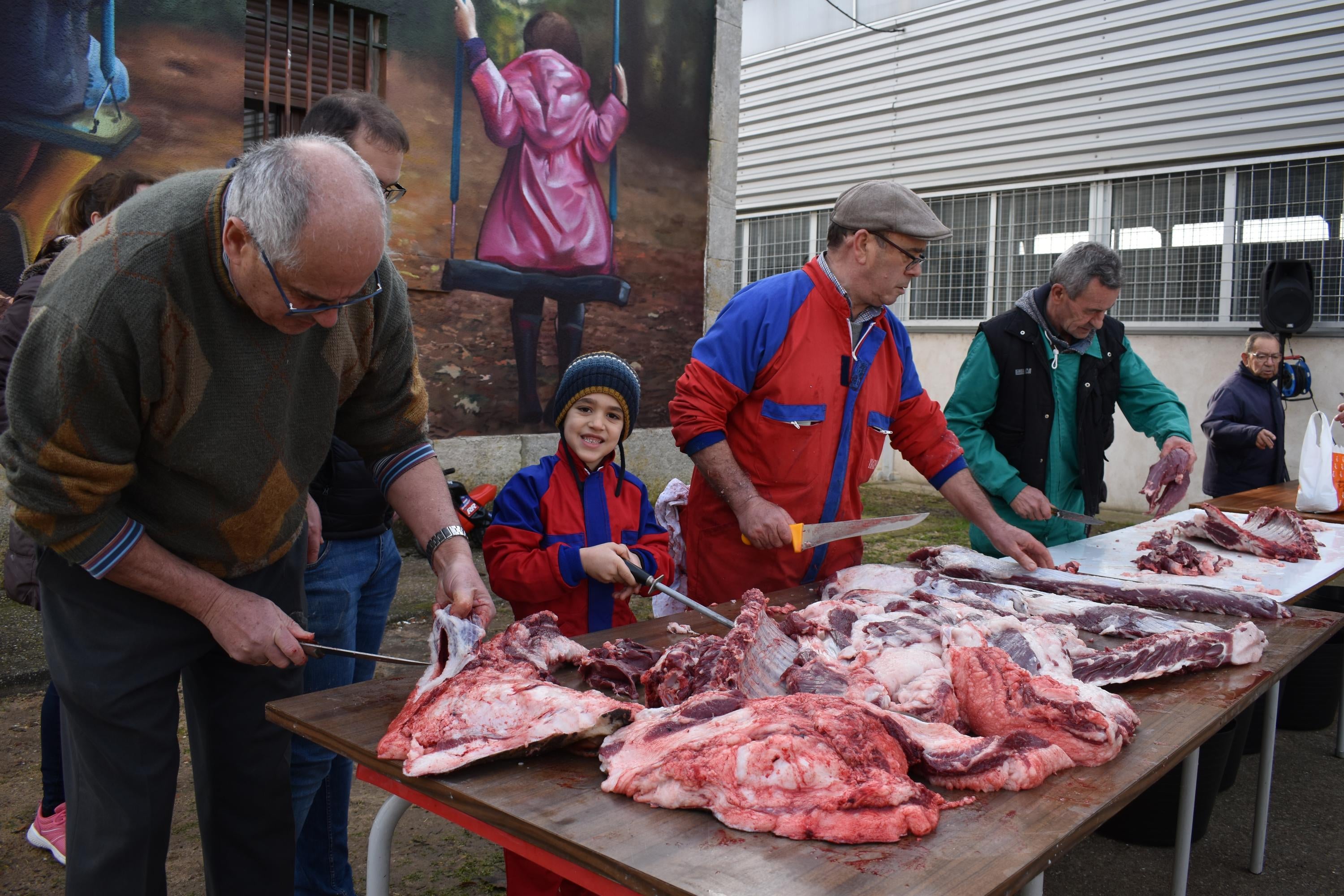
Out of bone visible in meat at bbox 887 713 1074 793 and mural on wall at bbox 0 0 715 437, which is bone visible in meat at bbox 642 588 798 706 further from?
mural on wall at bbox 0 0 715 437

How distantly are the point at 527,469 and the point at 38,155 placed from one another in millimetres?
5132

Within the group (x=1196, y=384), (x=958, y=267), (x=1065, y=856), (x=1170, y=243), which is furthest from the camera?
(x=958, y=267)

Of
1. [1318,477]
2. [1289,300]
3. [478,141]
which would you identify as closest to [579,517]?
[1318,477]

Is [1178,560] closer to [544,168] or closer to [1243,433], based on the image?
[1243,433]

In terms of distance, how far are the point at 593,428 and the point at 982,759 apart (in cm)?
182

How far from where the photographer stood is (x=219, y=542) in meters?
2.38

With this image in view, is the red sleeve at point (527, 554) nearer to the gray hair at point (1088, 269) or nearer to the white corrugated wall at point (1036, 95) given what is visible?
the gray hair at point (1088, 269)

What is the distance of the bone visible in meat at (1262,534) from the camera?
462cm

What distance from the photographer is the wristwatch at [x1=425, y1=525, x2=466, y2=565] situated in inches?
106

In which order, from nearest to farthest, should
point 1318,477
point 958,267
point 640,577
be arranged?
point 640,577 < point 1318,477 < point 958,267

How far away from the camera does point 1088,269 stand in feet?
15.1

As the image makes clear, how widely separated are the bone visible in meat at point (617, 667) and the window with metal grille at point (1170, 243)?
10.9 m

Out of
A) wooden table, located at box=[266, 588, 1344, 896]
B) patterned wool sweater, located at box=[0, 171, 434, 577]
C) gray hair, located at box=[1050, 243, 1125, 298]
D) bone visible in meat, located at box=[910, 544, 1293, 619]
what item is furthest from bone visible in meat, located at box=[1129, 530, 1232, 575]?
patterned wool sweater, located at box=[0, 171, 434, 577]

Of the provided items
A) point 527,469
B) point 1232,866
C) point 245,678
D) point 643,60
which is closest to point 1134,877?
point 1232,866
